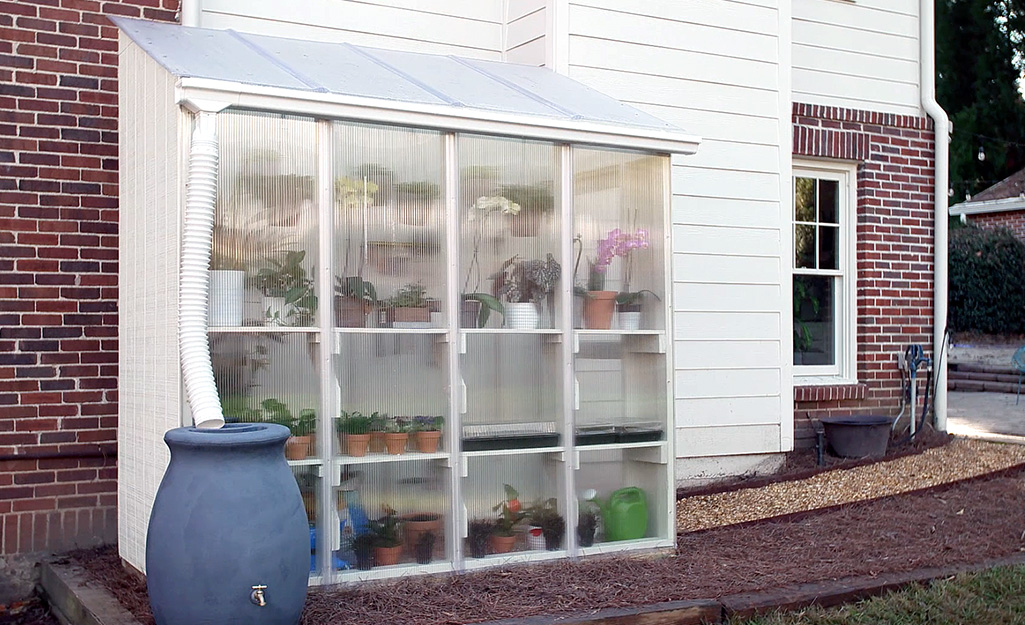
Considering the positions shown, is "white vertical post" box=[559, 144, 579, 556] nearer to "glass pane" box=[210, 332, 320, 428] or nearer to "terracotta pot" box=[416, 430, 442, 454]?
"terracotta pot" box=[416, 430, 442, 454]

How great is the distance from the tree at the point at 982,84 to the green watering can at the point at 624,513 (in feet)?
75.9

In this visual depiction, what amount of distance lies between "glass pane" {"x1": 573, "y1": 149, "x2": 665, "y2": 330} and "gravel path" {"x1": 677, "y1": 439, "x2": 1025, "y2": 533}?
56.8 inches

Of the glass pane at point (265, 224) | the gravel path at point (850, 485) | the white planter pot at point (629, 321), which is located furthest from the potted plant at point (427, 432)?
the gravel path at point (850, 485)

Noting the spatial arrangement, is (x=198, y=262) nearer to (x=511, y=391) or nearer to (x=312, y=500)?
(x=312, y=500)

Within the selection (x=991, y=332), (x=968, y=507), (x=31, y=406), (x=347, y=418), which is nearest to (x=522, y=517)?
(x=347, y=418)

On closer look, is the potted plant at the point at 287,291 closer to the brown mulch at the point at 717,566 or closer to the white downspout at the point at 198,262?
the white downspout at the point at 198,262

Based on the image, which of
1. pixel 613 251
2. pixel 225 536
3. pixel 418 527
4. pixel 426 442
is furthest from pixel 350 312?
pixel 613 251

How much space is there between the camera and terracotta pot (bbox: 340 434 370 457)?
4777 millimetres

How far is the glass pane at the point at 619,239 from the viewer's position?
5.40 metres

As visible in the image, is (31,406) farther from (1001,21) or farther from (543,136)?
(1001,21)

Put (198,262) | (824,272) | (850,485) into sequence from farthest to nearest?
1. (824,272)
2. (850,485)
3. (198,262)

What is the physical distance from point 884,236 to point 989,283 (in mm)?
12528

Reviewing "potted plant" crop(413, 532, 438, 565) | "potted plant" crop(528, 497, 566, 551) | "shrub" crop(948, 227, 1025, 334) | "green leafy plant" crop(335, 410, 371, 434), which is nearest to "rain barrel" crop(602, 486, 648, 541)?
"potted plant" crop(528, 497, 566, 551)

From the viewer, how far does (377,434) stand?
4.87m
